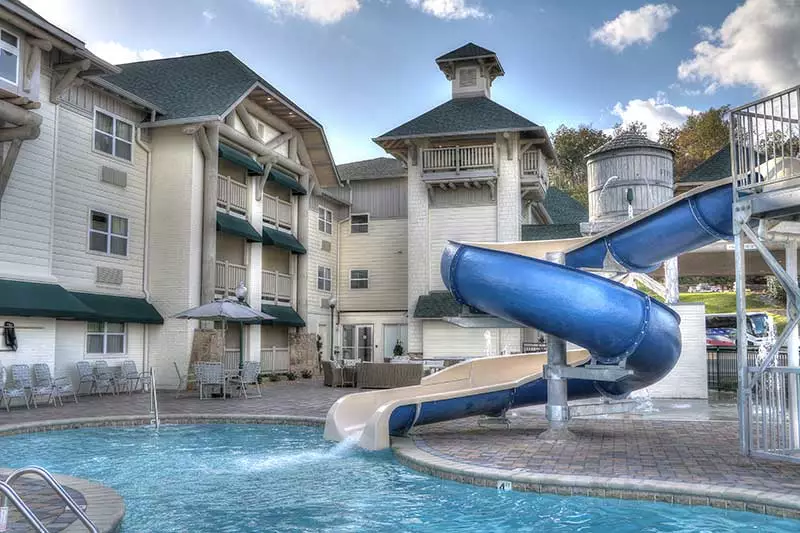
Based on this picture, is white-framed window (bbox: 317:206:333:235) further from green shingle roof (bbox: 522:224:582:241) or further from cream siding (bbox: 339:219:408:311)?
green shingle roof (bbox: 522:224:582:241)

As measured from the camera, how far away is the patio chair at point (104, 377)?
19375mm

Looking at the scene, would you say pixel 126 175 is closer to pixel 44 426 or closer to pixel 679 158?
pixel 44 426

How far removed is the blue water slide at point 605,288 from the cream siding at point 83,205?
12680 mm

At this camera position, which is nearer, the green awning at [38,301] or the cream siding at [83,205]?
the green awning at [38,301]

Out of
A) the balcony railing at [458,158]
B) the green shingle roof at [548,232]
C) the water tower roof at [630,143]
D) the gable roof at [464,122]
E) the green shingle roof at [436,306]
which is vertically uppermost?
the gable roof at [464,122]

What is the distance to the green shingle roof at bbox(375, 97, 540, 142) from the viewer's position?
2750cm

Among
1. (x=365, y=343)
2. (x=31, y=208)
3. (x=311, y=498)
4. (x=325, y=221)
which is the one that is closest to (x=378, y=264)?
(x=325, y=221)

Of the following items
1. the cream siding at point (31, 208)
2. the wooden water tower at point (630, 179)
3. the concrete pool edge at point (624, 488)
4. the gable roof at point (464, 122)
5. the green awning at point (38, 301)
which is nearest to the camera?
the concrete pool edge at point (624, 488)

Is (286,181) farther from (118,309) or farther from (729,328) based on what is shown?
(729,328)

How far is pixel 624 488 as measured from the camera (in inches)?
290

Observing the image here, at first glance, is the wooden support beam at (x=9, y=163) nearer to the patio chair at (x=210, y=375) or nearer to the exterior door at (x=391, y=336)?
the patio chair at (x=210, y=375)

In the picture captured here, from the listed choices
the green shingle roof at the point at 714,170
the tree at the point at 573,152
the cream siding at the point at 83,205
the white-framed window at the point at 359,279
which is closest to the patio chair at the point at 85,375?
the cream siding at the point at 83,205

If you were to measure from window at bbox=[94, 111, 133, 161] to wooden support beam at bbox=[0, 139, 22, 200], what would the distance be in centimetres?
377

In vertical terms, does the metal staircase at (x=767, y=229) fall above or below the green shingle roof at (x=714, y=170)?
below
